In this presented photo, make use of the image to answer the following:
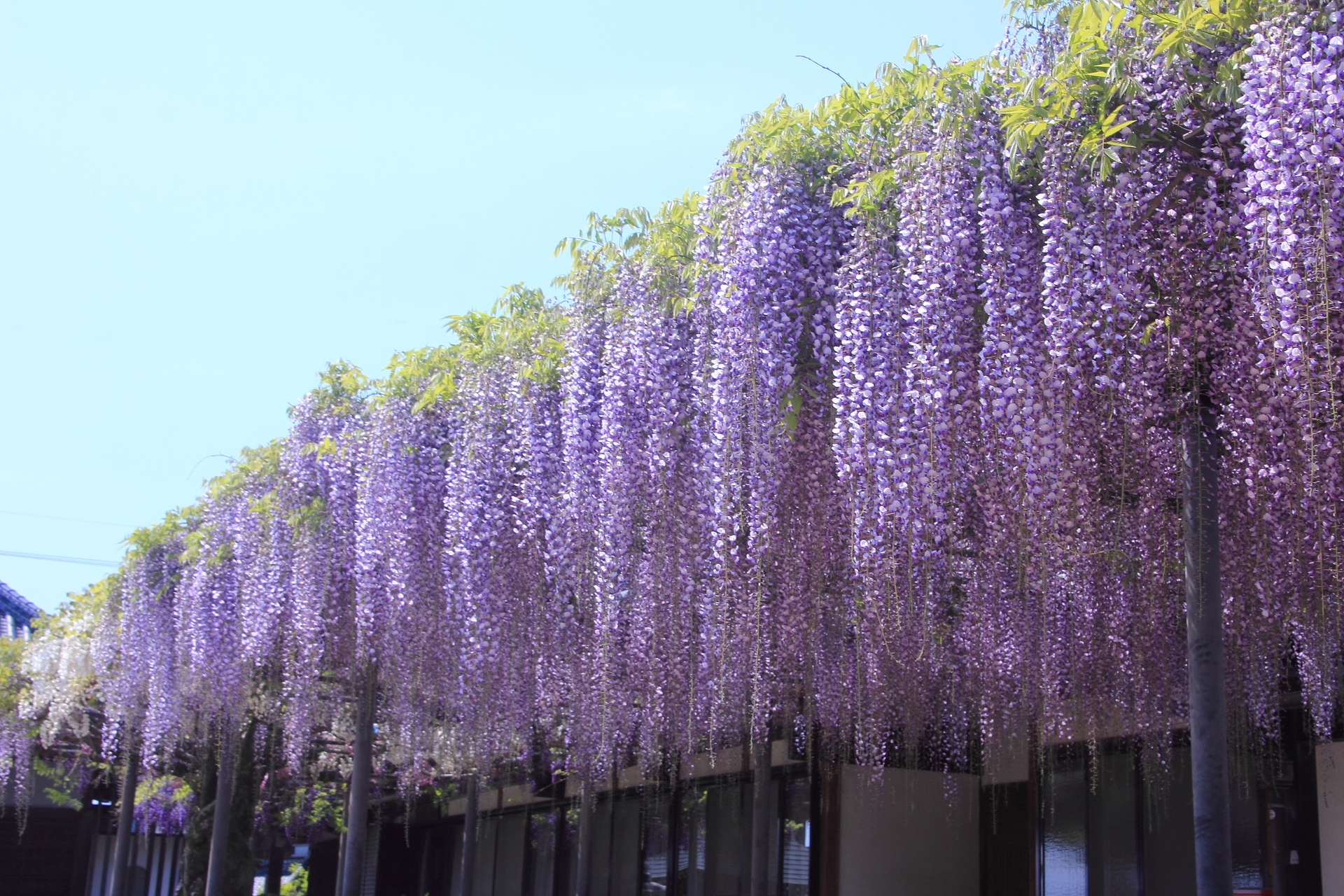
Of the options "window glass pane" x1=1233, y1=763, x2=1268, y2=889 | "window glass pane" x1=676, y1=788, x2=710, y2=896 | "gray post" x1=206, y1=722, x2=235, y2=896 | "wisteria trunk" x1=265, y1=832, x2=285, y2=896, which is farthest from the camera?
"wisteria trunk" x1=265, y1=832, x2=285, y2=896

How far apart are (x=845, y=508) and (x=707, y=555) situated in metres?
0.92

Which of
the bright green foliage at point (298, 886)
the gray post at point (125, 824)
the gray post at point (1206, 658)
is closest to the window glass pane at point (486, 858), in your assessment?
the bright green foliage at point (298, 886)

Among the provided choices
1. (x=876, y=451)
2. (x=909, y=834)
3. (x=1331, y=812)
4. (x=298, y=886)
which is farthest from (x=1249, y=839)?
(x=298, y=886)

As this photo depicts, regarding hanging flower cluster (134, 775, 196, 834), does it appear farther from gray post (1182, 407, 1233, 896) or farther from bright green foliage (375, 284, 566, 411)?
gray post (1182, 407, 1233, 896)

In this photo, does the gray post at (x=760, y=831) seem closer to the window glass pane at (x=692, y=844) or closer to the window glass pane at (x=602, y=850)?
the window glass pane at (x=692, y=844)

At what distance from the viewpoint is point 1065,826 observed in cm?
1084

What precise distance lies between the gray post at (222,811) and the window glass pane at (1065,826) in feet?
24.8

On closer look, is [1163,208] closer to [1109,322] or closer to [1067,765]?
[1109,322]

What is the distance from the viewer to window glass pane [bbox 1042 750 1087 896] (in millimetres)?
10570

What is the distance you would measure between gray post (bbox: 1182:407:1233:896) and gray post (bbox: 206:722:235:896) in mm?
9548

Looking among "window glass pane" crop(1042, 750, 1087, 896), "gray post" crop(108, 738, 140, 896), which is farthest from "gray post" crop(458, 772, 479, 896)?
"window glass pane" crop(1042, 750, 1087, 896)

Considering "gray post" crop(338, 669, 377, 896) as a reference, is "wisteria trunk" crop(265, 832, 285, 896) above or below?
below

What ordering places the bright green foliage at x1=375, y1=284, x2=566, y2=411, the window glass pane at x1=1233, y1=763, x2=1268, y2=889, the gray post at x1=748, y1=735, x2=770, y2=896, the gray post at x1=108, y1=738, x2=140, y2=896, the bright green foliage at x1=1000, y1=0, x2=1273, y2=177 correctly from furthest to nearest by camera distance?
the gray post at x1=108, y1=738, x2=140, y2=896, the gray post at x1=748, y1=735, x2=770, y2=896, the window glass pane at x1=1233, y1=763, x2=1268, y2=889, the bright green foliage at x1=375, y1=284, x2=566, y2=411, the bright green foliage at x1=1000, y1=0, x2=1273, y2=177

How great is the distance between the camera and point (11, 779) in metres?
18.0
